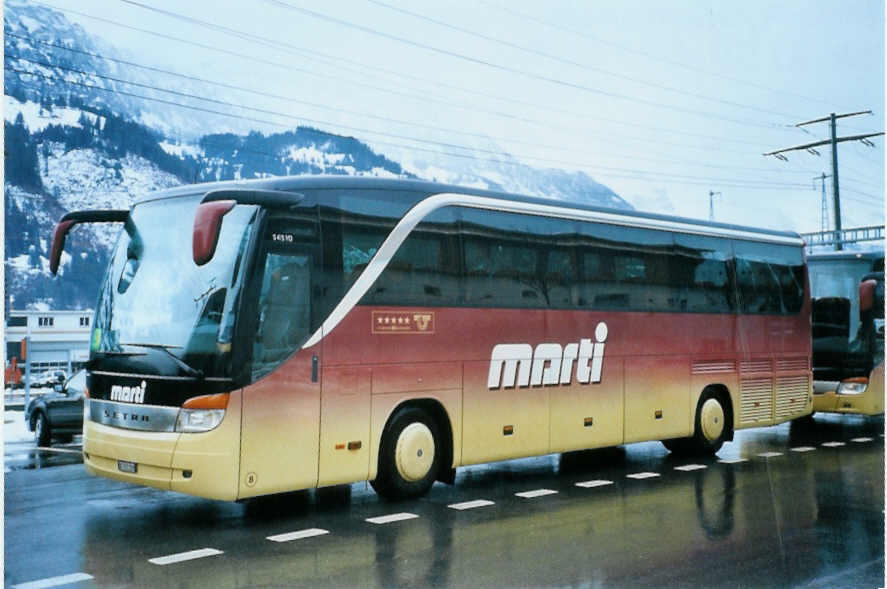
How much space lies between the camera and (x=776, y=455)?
15.5m

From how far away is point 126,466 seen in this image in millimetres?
9695

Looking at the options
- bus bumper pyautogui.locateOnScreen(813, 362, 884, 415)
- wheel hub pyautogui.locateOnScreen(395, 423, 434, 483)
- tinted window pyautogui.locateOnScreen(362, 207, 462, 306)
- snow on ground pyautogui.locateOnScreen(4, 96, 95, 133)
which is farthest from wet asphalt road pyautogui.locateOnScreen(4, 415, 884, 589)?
snow on ground pyautogui.locateOnScreen(4, 96, 95, 133)

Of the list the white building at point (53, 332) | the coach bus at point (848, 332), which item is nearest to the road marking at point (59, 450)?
the coach bus at point (848, 332)

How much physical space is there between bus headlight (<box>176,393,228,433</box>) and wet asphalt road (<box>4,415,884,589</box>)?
38.2 inches

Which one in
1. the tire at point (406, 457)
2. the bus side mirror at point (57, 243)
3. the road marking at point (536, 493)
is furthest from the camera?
the road marking at point (536, 493)

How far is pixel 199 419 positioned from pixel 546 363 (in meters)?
4.96

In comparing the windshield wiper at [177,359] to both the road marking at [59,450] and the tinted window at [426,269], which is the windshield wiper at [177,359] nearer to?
the tinted window at [426,269]

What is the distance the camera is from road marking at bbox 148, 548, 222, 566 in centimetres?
802

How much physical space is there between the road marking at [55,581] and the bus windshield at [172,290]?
91.5 inches

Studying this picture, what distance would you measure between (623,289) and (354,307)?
16.2ft

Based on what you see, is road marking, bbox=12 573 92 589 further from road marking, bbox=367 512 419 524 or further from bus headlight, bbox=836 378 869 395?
bus headlight, bbox=836 378 869 395

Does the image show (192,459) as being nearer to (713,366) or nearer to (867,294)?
(713,366)

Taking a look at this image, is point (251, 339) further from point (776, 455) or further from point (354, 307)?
point (776, 455)

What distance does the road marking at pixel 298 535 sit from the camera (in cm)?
902
